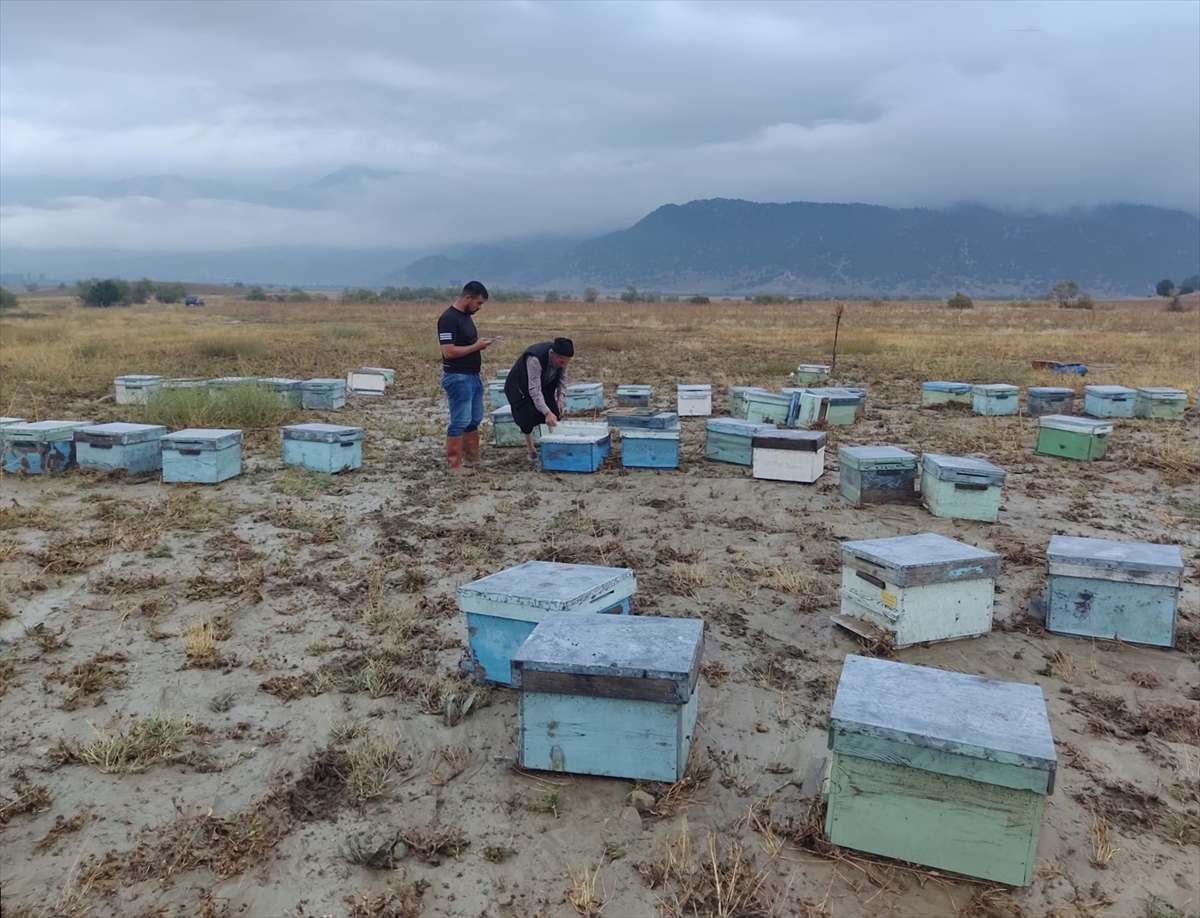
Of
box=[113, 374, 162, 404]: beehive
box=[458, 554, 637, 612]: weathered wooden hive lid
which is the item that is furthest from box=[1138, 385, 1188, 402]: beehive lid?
box=[113, 374, 162, 404]: beehive

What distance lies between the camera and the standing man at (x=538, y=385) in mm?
8646

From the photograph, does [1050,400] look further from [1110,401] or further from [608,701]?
[608,701]

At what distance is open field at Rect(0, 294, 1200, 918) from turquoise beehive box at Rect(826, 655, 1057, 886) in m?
0.12

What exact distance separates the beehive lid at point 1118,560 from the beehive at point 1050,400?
26.9 ft

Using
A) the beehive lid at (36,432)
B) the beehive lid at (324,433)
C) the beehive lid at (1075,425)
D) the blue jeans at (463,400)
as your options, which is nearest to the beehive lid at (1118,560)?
the beehive lid at (1075,425)

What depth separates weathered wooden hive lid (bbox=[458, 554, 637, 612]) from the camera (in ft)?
13.1

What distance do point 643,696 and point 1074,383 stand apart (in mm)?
15990

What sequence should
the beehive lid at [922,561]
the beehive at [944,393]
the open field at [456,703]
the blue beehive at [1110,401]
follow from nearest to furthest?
the open field at [456,703] → the beehive lid at [922,561] → the blue beehive at [1110,401] → the beehive at [944,393]

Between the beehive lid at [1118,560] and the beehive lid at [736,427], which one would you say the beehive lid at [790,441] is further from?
the beehive lid at [1118,560]

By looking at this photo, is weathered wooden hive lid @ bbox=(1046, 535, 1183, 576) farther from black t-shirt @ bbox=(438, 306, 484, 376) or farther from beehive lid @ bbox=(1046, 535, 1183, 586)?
black t-shirt @ bbox=(438, 306, 484, 376)

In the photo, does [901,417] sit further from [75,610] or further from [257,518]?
[75,610]

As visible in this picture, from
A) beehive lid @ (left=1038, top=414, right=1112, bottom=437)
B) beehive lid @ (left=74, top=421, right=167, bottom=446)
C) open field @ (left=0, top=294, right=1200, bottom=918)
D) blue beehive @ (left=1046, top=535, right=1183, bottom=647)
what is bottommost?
open field @ (left=0, top=294, right=1200, bottom=918)

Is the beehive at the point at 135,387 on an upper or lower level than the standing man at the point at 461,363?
lower

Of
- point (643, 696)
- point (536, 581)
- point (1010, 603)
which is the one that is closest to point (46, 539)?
point (536, 581)
